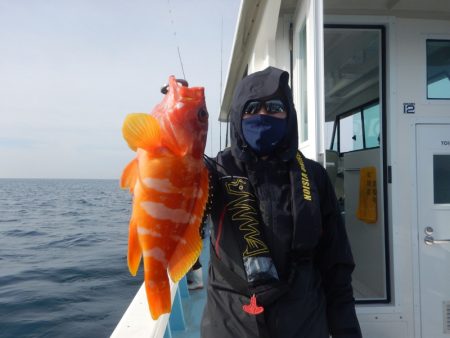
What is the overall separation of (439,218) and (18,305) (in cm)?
856

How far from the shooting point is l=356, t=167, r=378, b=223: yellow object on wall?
420 cm

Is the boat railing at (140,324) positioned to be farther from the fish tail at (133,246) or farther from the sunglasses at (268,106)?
the sunglasses at (268,106)

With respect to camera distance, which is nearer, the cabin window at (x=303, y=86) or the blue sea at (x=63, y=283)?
the cabin window at (x=303, y=86)

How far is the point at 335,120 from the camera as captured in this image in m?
6.83

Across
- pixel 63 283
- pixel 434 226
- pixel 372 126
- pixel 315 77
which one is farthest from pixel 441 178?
pixel 63 283

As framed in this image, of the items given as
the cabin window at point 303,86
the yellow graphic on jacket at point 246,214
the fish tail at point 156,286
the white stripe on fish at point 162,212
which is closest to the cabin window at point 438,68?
the cabin window at point 303,86

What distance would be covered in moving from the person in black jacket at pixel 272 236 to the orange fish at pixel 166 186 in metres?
0.41

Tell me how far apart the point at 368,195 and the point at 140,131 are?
359cm

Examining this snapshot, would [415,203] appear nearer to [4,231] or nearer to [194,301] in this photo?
[194,301]

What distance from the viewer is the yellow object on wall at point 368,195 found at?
13.8ft

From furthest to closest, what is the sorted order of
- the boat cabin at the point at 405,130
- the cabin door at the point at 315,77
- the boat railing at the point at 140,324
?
the boat cabin at the point at 405,130, the cabin door at the point at 315,77, the boat railing at the point at 140,324

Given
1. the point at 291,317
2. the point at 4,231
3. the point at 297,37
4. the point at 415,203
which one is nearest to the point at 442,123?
the point at 415,203

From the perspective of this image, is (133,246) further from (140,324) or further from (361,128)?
(361,128)

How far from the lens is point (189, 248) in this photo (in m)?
1.36
